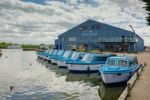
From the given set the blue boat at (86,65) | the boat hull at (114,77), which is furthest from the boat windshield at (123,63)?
the blue boat at (86,65)

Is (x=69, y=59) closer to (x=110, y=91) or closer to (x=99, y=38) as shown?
(x=110, y=91)

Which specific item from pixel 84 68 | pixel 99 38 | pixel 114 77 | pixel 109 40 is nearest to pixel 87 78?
pixel 84 68

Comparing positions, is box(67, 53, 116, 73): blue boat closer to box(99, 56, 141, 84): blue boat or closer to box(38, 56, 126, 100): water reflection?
box(38, 56, 126, 100): water reflection

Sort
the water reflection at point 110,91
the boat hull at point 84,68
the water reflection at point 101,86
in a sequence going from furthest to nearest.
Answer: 1. the boat hull at point 84,68
2. the water reflection at point 101,86
3. the water reflection at point 110,91

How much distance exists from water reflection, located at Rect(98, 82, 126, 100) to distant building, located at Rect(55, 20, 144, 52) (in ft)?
204

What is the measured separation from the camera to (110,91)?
2753cm

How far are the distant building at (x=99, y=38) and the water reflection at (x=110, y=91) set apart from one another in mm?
62057

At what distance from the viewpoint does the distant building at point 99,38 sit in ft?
299

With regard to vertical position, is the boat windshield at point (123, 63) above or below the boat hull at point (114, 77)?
above

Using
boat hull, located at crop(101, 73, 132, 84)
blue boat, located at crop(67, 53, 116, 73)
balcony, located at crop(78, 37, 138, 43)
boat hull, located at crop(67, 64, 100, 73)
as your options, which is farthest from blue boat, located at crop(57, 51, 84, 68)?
balcony, located at crop(78, 37, 138, 43)

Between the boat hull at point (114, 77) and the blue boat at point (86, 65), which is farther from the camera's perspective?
the blue boat at point (86, 65)

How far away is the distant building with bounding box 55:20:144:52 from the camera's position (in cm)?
9112

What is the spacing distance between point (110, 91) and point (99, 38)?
67670mm

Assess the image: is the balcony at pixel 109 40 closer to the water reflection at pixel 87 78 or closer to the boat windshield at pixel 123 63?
the water reflection at pixel 87 78
